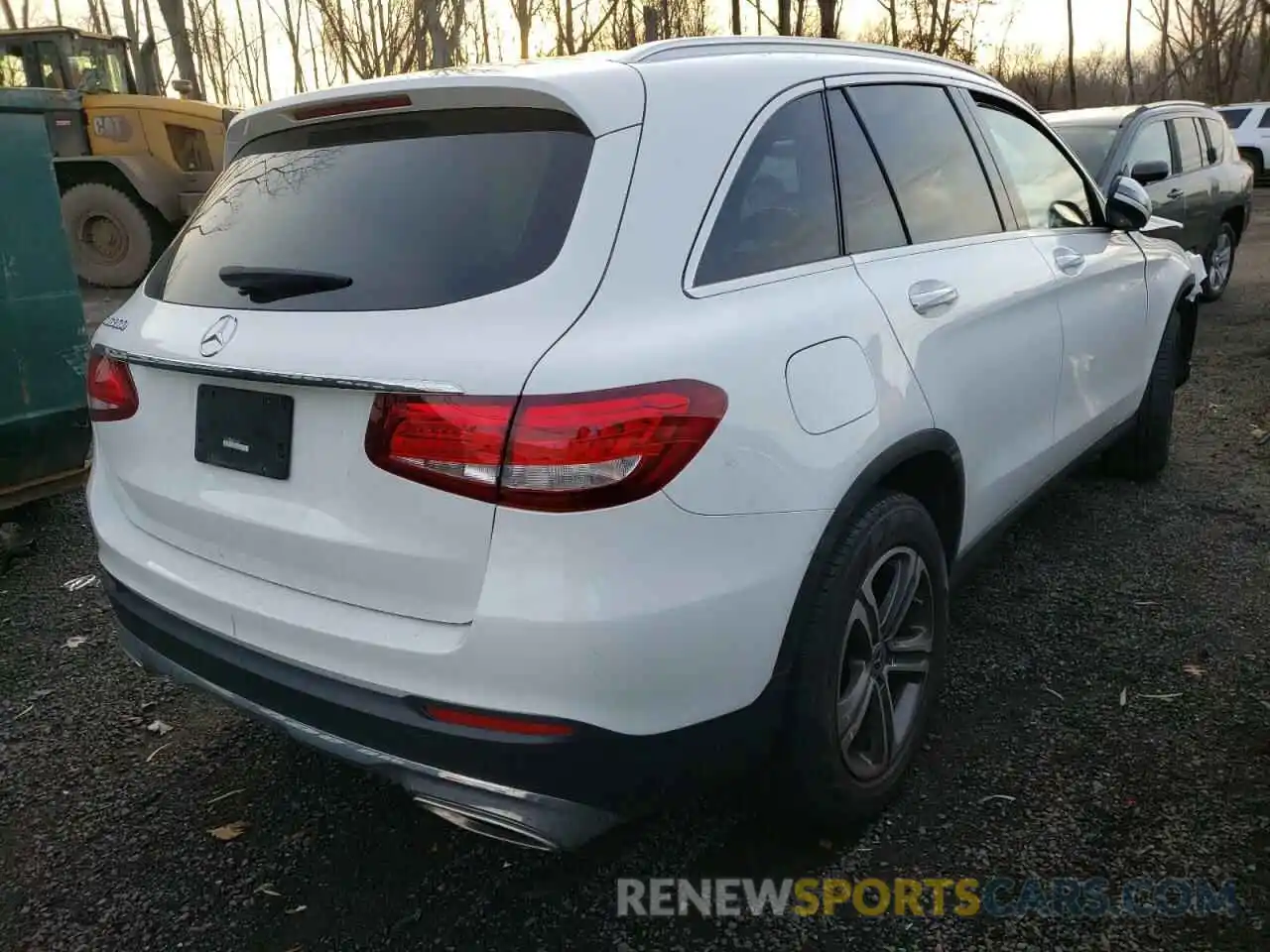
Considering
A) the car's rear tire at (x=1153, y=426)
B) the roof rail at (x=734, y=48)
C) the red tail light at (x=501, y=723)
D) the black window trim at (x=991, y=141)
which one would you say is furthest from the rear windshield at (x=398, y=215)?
the car's rear tire at (x=1153, y=426)

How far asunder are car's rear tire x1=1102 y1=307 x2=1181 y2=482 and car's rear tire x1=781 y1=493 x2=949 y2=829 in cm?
218

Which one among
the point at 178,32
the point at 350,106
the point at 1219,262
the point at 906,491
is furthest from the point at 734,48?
the point at 178,32

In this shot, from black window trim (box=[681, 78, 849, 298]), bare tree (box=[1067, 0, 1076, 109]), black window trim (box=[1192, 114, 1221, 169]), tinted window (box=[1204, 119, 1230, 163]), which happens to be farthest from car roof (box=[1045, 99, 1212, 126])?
bare tree (box=[1067, 0, 1076, 109])

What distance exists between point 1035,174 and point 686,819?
7.97 feet

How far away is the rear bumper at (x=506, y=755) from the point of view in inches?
69.1

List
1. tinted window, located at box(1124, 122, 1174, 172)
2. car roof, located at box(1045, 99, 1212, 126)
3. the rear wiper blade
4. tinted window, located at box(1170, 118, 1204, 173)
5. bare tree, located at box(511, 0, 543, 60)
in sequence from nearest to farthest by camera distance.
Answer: the rear wiper blade, tinted window, located at box(1124, 122, 1174, 172), car roof, located at box(1045, 99, 1212, 126), tinted window, located at box(1170, 118, 1204, 173), bare tree, located at box(511, 0, 543, 60)

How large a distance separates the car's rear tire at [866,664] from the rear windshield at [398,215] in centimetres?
89

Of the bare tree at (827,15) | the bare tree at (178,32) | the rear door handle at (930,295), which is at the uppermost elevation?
the bare tree at (178,32)

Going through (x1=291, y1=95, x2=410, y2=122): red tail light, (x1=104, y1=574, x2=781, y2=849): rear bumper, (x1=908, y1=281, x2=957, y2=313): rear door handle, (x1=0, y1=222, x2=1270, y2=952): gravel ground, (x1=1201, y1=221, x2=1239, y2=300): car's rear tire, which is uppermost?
(x1=291, y1=95, x2=410, y2=122): red tail light

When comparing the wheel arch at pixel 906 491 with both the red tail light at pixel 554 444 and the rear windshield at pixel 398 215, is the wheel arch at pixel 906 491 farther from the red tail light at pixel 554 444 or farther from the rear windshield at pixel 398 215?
the rear windshield at pixel 398 215

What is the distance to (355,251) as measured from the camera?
6.66 ft

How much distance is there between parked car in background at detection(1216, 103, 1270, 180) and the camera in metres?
19.9

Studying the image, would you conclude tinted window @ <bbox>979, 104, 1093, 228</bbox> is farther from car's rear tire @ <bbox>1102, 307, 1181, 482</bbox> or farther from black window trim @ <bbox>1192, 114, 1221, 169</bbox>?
black window trim @ <bbox>1192, 114, 1221, 169</bbox>

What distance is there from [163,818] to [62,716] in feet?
2.38
